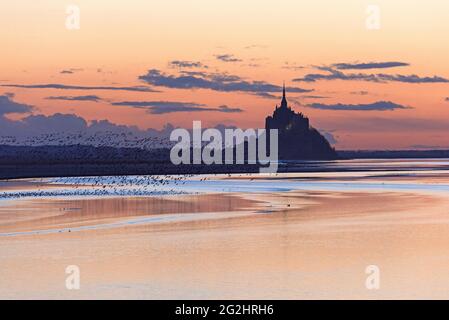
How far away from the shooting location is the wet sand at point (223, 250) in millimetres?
18047

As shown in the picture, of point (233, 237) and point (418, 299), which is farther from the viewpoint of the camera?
point (233, 237)

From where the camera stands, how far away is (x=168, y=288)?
59.3 feet

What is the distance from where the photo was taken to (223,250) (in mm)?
23516

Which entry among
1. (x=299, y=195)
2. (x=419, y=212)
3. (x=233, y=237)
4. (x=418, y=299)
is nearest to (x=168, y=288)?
(x=418, y=299)

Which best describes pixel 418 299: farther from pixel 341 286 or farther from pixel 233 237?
pixel 233 237

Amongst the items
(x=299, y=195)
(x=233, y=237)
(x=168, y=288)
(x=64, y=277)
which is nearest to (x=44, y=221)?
(x=233, y=237)

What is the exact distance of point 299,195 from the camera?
163ft

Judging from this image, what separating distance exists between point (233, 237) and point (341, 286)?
8.47 meters

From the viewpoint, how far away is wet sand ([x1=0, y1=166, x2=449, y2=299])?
1805 cm
